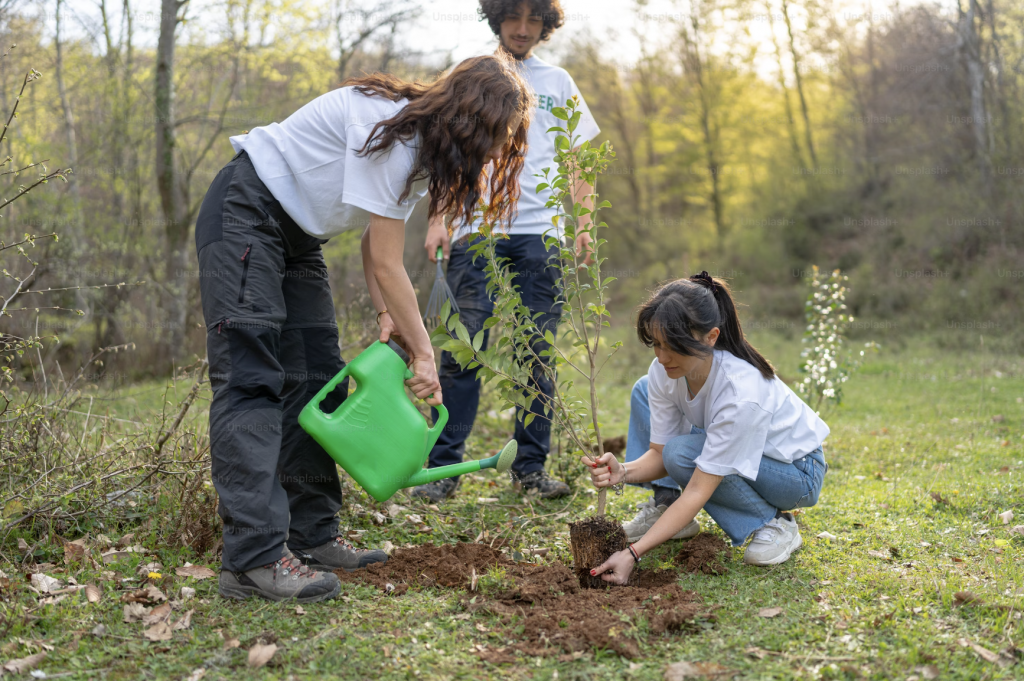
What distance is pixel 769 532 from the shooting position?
9.03 feet

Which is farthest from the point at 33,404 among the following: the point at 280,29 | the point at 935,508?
the point at 280,29

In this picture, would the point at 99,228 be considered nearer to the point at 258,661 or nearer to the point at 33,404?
the point at 33,404

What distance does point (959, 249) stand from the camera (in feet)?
40.0

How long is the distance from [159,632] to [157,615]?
0.28 feet

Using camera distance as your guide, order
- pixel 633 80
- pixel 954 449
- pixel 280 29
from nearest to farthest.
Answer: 1. pixel 954 449
2. pixel 280 29
3. pixel 633 80

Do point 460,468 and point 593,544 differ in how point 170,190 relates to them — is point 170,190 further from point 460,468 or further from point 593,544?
point 593,544

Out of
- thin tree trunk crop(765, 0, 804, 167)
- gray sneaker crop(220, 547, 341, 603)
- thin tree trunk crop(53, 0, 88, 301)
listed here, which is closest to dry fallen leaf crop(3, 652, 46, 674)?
gray sneaker crop(220, 547, 341, 603)

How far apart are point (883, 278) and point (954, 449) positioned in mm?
9116

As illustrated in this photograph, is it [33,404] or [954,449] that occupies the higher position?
[33,404]

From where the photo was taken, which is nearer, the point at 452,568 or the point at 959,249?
the point at 452,568

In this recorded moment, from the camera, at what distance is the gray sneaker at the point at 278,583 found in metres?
2.33

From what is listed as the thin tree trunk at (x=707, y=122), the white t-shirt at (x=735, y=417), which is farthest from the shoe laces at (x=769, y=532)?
the thin tree trunk at (x=707, y=122)

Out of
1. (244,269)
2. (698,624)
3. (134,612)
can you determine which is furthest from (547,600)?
(244,269)

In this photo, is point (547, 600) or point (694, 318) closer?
point (547, 600)
